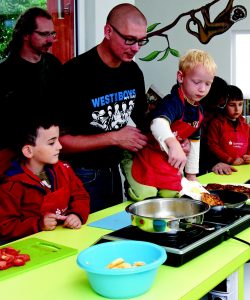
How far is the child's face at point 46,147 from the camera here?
6.89 feet

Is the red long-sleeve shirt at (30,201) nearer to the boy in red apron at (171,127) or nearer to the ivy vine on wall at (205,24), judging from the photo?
the boy in red apron at (171,127)

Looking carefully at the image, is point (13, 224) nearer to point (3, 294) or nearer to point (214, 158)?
point (3, 294)

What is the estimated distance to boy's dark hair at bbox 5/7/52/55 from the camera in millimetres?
2988

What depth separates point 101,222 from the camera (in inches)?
77.2

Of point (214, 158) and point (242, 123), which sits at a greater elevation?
point (242, 123)

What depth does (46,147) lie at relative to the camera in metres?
2.12

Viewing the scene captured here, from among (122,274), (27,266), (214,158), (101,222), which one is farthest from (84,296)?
(214,158)

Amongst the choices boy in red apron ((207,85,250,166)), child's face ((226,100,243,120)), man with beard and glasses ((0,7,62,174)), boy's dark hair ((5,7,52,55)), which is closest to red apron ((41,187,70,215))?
man with beard and glasses ((0,7,62,174))

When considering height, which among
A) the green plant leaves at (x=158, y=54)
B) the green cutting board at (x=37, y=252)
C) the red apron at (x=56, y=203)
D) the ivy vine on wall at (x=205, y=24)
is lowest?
the green cutting board at (x=37, y=252)

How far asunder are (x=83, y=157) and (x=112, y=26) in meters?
0.63

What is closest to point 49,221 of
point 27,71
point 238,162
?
point 27,71

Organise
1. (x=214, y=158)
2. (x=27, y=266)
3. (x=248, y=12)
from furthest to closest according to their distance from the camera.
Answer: (x=248, y=12)
(x=214, y=158)
(x=27, y=266)

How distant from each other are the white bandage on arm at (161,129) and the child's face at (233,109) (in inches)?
59.6

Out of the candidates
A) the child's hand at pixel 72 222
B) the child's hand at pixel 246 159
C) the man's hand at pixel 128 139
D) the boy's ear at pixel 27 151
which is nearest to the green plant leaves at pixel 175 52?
the child's hand at pixel 246 159
